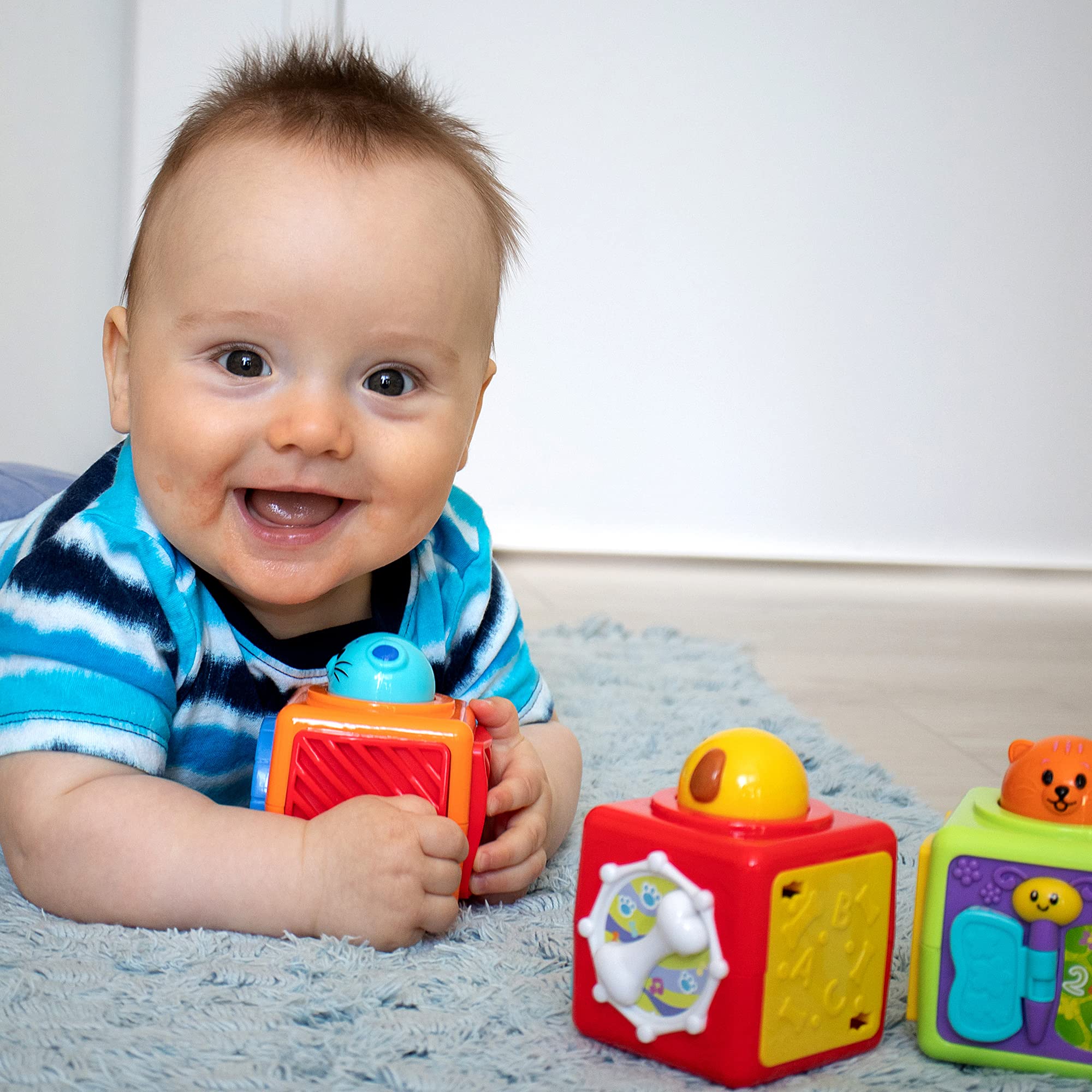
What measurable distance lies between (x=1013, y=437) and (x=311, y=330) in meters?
2.57

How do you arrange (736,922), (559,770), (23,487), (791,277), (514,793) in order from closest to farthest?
(736,922), (514,793), (559,770), (23,487), (791,277)

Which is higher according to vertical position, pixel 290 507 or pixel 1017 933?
pixel 290 507

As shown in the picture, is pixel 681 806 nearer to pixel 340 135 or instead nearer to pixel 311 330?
pixel 311 330

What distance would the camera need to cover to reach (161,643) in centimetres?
73

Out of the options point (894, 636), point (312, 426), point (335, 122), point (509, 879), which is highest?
point (335, 122)

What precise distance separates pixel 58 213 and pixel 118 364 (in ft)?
5.57

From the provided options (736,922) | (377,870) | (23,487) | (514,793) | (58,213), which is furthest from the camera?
(58,213)

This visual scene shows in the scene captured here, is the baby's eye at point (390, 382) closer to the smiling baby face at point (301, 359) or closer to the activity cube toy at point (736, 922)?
the smiling baby face at point (301, 359)

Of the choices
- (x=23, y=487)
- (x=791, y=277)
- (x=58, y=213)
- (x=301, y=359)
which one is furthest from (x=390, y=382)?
(x=791, y=277)

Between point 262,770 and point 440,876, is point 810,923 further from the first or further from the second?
point 262,770

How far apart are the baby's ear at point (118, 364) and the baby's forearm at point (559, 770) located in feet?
1.14

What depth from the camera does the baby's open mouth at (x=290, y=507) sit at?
2.44 ft

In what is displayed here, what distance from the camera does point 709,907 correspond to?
0.48m

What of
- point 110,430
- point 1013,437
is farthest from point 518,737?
point 1013,437
